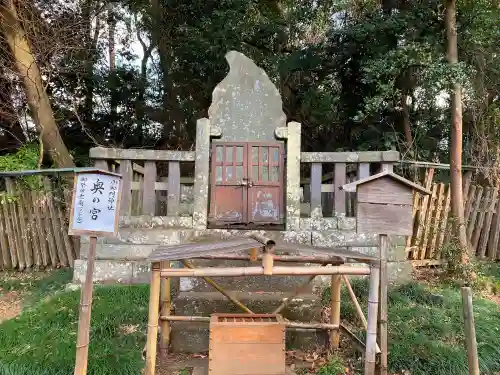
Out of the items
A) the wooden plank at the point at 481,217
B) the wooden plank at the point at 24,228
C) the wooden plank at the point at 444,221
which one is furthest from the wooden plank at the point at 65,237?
the wooden plank at the point at 481,217

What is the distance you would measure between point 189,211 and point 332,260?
347cm

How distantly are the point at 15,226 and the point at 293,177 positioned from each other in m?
5.09

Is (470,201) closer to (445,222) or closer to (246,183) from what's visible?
(445,222)

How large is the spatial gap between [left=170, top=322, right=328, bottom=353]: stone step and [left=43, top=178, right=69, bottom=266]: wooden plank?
3858mm

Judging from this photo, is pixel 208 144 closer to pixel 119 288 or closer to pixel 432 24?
pixel 119 288

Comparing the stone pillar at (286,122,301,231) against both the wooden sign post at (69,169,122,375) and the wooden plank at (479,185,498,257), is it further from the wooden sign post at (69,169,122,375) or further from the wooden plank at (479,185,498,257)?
the wooden plank at (479,185,498,257)

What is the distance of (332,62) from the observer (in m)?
10.8

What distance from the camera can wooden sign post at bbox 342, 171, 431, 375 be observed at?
384cm

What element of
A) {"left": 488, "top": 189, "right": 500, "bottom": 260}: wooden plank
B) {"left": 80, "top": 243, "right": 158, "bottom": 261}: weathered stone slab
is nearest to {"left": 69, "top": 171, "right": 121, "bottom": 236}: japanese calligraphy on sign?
{"left": 80, "top": 243, "right": 158, "bottom": 261}: weathered stone slab

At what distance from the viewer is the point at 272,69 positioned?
11.8 meters

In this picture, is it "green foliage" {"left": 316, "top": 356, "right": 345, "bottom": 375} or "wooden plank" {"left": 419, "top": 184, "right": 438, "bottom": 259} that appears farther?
"wooden plank" {"left": 419, "top": 184, "right": 438, "bottom": 259}

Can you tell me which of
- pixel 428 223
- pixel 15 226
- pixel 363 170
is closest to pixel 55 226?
pixel 15 226

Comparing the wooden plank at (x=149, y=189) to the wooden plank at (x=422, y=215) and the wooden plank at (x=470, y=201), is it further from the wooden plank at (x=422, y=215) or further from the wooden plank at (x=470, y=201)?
the wooden plank at (x=470, y=201)

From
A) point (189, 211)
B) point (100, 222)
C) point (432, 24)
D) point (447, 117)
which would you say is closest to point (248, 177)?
point (189, 211)
